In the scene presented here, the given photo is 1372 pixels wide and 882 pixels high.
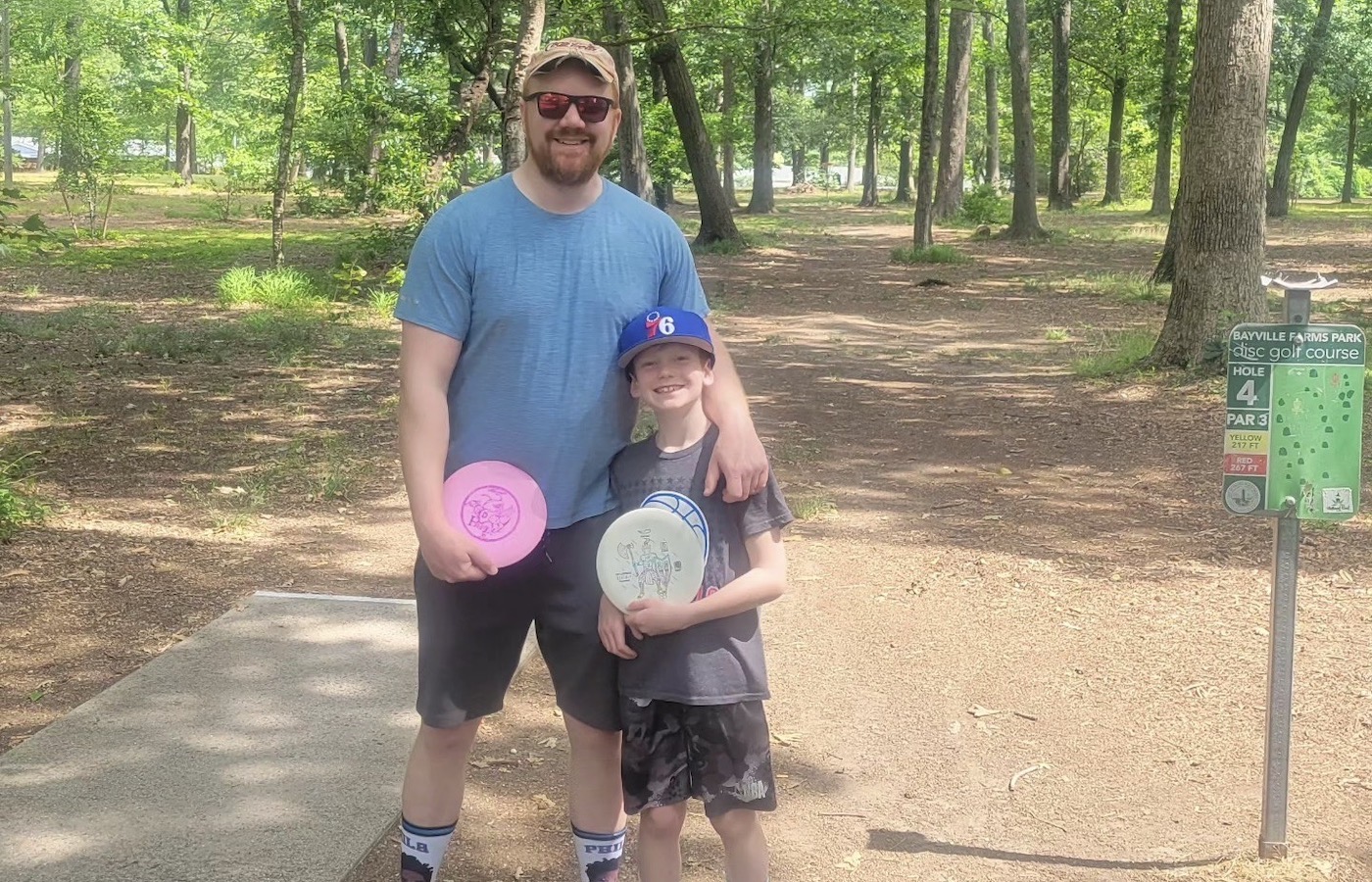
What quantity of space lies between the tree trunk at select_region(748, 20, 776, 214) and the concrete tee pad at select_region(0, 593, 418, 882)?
A: 30.0 metres

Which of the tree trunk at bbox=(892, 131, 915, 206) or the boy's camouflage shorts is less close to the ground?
the tree trunk at bbox=(892, 131, 915, 206)

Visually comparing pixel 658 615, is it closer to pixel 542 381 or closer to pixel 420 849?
pixel 542 381

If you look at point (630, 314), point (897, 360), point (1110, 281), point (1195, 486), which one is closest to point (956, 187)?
point (1110, 281)

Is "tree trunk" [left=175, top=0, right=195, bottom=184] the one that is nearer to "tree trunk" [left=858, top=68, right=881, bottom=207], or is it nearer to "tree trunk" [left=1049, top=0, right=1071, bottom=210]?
"tree trunk" [left=858, top=68, right=881, bottom=207]

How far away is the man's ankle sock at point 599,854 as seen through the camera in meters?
2.86

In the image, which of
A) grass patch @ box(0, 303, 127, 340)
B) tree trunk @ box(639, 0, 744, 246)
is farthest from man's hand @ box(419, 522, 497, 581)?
tree trunk @ box(639, 0, 744, 246)

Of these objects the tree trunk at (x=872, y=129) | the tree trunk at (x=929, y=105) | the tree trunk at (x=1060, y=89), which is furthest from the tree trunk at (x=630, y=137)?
the tree trunk at (x=872, y=129)

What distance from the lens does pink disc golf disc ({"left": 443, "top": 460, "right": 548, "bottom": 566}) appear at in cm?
253

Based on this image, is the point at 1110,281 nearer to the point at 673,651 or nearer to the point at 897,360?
the point at 897,360

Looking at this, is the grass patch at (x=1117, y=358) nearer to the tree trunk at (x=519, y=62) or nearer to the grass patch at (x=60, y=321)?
the tree trunk at (x=519, y=62)

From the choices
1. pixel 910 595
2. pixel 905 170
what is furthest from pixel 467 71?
pixel 905 170

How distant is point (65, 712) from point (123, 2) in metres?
46.9

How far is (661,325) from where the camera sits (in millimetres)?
2539

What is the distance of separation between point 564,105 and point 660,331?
455 millimetres
